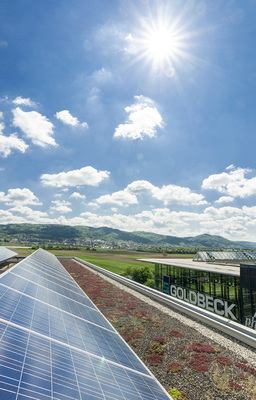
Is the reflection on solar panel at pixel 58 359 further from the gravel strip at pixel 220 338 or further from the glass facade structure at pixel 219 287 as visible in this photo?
the glass facade structure at pixel 219 287

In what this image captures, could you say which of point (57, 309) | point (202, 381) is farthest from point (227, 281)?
point (57, 309)

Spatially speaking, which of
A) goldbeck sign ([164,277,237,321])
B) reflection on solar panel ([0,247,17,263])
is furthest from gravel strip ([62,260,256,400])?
reflection on solar panel ([0,247,17,263])

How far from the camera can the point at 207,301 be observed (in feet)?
94.6

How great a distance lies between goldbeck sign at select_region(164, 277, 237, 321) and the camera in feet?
83.4

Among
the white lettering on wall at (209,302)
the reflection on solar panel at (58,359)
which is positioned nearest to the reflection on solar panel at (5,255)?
the white lettering on wall at (209,302)

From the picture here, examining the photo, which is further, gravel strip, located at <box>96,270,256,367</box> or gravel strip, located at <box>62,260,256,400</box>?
gravel strip, located at <box>96,270,256,367</box>

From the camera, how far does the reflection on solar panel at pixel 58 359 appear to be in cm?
421

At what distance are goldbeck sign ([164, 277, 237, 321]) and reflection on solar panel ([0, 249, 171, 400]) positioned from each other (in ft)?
72.1

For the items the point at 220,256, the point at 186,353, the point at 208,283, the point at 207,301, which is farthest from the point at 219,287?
the point at 220,256

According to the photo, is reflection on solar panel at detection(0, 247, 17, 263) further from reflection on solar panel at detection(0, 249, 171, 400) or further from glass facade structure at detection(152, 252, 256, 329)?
reflection on solar panel at detection(0, 249, 171, 400)

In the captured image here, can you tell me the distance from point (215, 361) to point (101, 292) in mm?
17687

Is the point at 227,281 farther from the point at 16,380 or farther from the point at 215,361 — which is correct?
the point at 16,380

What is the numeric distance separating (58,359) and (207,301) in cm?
2867

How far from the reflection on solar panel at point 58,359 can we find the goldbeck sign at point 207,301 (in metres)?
22.0
